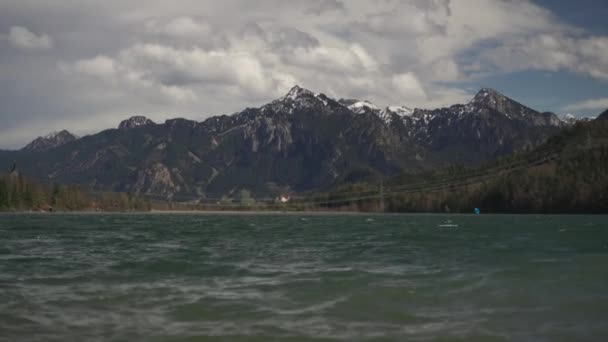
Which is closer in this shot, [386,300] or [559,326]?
[559,326]

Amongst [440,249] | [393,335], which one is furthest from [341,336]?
[440,249]

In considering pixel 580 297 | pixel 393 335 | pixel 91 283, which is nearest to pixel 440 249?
pixel 580 297

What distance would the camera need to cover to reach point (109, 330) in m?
21.2

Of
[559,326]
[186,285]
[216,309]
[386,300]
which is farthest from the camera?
[186,285]

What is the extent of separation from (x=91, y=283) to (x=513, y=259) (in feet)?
82.0

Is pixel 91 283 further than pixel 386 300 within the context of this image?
Yes

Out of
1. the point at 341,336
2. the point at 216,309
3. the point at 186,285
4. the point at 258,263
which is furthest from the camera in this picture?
the point at 258,263

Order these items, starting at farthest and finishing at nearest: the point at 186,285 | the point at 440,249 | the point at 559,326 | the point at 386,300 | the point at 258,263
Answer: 1. the point at 440,249
2. the point at 258,263
3. the point at 186,285
4. the point at 386,300
5. the point at 559,326

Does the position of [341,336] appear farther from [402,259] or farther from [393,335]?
[402,259]

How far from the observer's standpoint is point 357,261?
138 feet

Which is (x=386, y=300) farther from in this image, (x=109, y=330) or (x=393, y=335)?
(x=109, y=330)

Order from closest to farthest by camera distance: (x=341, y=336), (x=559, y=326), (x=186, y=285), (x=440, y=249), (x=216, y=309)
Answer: (x=341, y=336) < (x=559, y=326) < (x=216, y=309) < (x=186, y=285) < (x=440, y=249)

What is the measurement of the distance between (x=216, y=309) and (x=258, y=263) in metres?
16.5

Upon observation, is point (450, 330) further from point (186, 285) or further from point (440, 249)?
point (440, 249)
